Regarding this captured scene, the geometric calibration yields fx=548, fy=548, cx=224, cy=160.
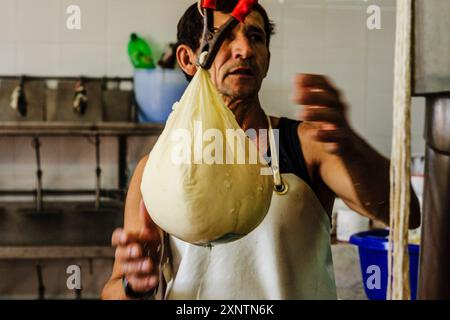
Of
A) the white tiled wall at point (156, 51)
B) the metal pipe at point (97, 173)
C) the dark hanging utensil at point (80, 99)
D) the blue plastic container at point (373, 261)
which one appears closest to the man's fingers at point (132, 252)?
the blue plastic container at point (373, 261)

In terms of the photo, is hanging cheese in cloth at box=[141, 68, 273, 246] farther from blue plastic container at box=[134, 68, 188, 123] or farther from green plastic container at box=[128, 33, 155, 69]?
green plastic container at box=[128, 33, 155, 69]

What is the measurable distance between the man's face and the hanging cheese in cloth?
0.77ft


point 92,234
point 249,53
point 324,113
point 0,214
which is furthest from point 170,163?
point 0,214

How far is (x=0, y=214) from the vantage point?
1.57 meters

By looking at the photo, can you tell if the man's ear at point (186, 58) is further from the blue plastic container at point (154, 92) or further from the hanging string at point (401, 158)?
the blue plastic container at point (154, 92)

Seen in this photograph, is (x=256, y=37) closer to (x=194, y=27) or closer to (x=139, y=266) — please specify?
(x=194, y=27)

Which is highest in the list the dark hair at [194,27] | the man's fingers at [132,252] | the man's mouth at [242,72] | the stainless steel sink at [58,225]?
the dark hair at [194,27]

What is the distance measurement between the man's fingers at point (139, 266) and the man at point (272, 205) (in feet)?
0.32

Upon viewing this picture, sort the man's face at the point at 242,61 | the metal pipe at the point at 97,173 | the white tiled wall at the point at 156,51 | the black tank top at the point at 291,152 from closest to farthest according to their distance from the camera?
the man's face at the point at 242,61, the black tank top at the point at 291,152, the white tiled wall at the point at 156,51, the metal pipe at the point at 97,173

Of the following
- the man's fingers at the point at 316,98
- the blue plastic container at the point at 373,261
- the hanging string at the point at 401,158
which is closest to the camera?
the hanging string at the point at 401,158

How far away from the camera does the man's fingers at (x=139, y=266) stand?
56cm

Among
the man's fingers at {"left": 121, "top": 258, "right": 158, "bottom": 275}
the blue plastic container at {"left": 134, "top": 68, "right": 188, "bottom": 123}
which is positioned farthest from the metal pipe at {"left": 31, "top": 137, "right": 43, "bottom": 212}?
the man's fingers at {"left": 121, "top": 258, "right": 158, "bottom": 275}

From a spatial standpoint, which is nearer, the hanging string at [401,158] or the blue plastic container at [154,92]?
the hanging string at [401,158]
